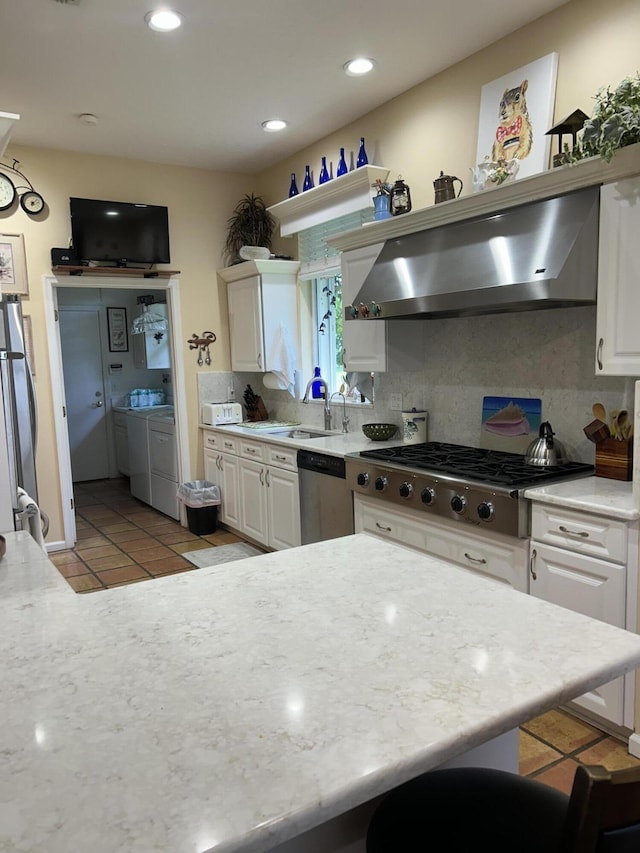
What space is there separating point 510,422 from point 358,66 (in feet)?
6.92

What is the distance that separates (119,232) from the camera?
4.89 metres

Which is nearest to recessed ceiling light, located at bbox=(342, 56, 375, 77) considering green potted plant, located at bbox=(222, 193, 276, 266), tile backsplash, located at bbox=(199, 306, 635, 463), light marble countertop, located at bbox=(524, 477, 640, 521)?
tile backsplash, located at bbox=(199, 306, 635, 463)

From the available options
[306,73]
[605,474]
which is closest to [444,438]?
[605,474]

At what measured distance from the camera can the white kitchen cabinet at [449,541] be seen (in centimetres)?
264

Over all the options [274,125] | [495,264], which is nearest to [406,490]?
[495,264]

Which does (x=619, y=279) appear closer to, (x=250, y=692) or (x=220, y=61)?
(x=250, y=692)

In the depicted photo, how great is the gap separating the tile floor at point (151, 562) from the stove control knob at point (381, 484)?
1.24 m

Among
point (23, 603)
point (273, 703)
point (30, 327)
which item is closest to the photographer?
point (273, 703)

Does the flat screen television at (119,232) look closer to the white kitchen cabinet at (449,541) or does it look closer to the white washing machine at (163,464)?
the white washing machine at (163,464)

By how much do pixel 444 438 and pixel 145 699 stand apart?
117 inches

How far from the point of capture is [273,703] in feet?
3.20

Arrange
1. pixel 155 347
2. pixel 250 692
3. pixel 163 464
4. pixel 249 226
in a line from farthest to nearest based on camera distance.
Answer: pixel 155 347 < pixel 163 464 < pixel 249 226 < pixel 250 692

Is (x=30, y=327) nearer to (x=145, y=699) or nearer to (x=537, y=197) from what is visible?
(x=537, y=197)

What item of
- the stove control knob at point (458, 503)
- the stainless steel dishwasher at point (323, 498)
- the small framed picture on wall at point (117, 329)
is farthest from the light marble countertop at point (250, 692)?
the small framed picture on wall at point (117, 329)
